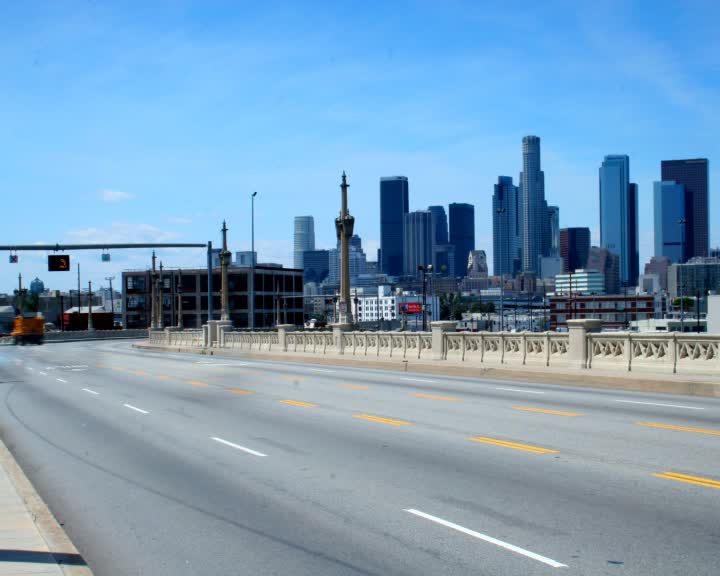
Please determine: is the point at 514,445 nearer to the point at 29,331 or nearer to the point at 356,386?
the point at 356,386

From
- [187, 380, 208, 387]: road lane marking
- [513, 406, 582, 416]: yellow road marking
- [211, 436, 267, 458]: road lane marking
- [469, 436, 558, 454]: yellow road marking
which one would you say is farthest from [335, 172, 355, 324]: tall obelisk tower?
[469, 436, 558, 454]: yellow road marking

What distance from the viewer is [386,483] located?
10.3m

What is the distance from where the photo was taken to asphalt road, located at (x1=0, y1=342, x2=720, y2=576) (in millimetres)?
7406

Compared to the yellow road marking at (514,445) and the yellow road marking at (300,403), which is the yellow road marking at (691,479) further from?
the yellow road marking at (300,403)

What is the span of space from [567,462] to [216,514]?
483 centimetres

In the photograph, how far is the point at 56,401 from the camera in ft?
74.3

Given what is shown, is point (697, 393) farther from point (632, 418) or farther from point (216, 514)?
point (216, 514)

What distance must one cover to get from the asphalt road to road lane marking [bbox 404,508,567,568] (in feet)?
0.08

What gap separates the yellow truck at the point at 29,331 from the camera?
83.3 meters

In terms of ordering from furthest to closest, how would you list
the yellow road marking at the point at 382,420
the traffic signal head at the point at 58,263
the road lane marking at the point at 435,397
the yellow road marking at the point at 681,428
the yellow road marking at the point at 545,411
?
the traffic signal head at the point at 58,263 < the road lane marking at the point at 435,397 < the yellow road marking at the point at 545,411 < the yellow road marking at the point at 382,420 < the yellow road marking at the point at 681,428

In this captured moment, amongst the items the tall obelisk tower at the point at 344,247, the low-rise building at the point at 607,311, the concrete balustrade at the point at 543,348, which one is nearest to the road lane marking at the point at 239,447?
the concrete balustrade at the point at 543,348

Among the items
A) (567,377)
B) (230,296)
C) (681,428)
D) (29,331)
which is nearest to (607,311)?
(230,296)

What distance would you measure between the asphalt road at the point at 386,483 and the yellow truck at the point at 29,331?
67654 millimetres

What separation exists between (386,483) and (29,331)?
80.0m
